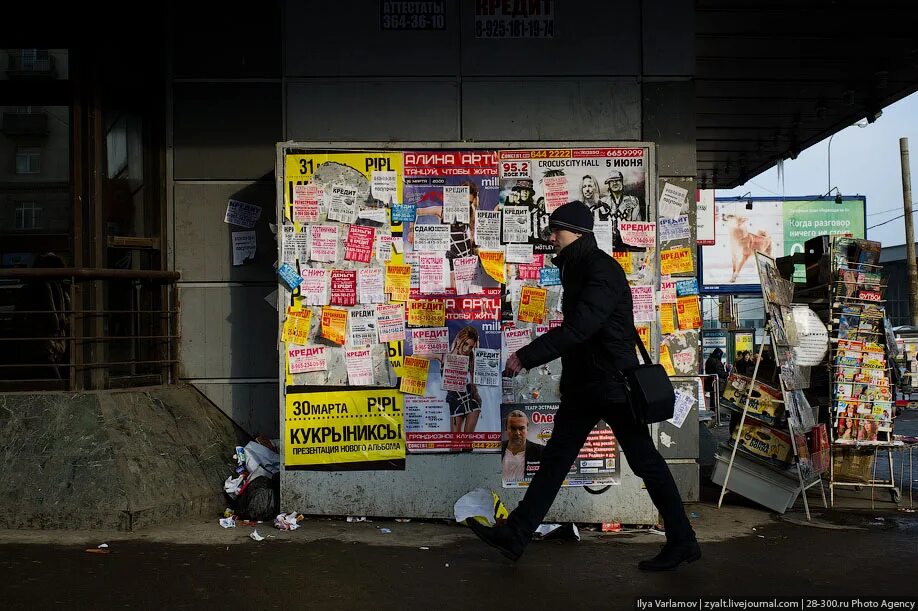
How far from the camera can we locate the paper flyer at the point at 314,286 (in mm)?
6648

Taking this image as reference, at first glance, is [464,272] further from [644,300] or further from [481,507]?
[481,507]

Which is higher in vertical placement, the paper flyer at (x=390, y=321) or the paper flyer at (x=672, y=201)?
the paper flyer at (x=672, y=201)

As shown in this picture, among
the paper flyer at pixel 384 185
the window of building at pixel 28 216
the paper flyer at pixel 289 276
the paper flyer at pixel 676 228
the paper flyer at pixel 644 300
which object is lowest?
the paper flyer at pixel 644 300

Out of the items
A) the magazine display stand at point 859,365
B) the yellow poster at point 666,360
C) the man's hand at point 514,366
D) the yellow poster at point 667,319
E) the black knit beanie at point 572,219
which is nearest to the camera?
the man's hand at point 514,366

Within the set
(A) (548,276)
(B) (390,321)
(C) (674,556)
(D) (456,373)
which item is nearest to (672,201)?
(A) (548,276)

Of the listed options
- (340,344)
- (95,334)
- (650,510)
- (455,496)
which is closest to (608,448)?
(650,510)

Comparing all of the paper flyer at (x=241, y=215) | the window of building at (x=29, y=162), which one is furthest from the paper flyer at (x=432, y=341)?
the window of building at (x=29, y=162)

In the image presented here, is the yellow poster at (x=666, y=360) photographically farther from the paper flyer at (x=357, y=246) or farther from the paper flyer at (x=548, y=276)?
the paper flyer at (x=357, y=246)

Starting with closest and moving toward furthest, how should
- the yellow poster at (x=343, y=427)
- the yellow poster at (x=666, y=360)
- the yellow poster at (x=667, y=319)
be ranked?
the yellow poster at (x=343, y=427) → the yellow poster at (x=666, y=360) → the yellow poster at (x=667, y=319)

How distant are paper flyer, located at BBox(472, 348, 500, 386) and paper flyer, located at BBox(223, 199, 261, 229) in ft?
7.31

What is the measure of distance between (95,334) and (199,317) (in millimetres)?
830

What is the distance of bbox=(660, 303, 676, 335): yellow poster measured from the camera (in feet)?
25.1

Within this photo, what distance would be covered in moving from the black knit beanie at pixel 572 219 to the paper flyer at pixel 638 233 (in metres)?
1.21

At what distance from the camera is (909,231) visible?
30.5 m
